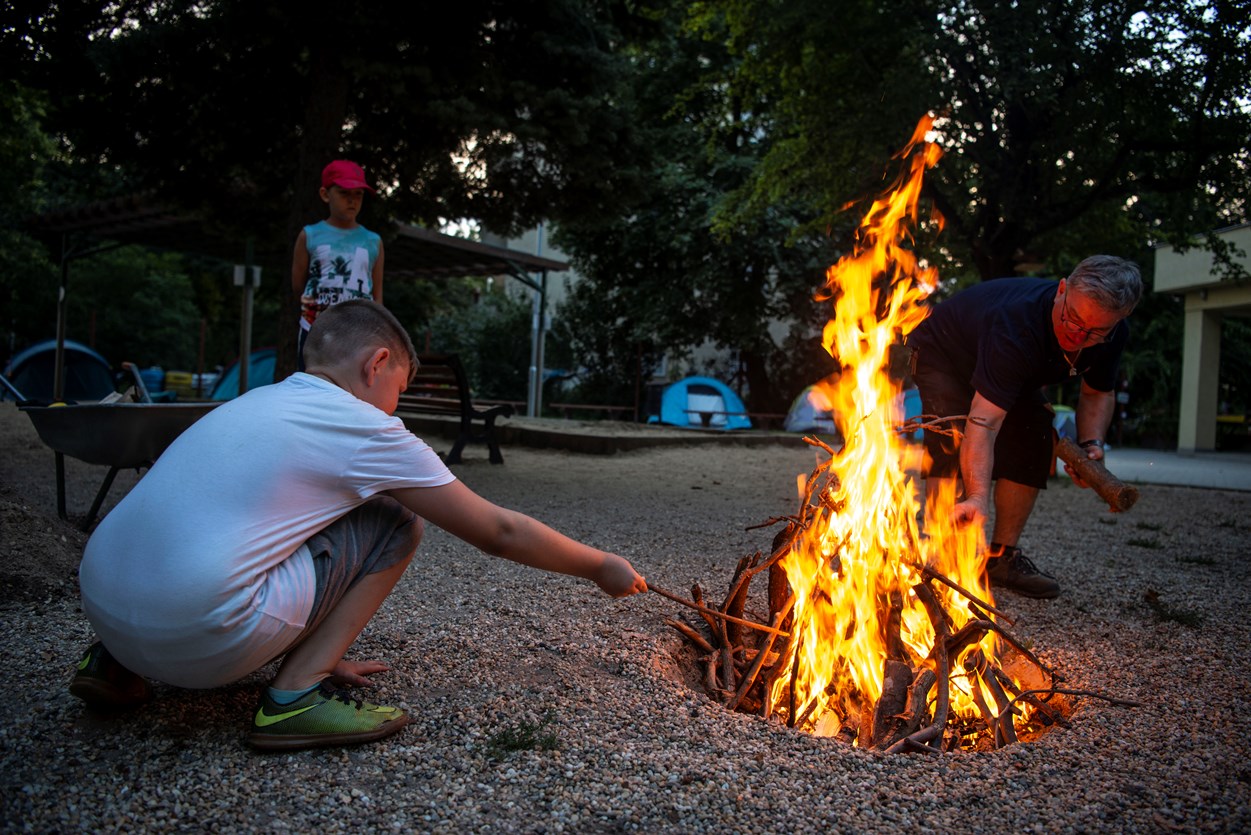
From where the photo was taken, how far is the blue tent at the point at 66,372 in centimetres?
1758

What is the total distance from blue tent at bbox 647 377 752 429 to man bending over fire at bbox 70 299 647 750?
16292mm

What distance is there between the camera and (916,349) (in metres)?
4.47

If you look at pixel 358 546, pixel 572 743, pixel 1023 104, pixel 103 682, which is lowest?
pixel 572 743

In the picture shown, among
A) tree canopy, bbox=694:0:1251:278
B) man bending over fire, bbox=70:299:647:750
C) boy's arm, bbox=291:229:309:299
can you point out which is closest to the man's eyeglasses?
man bending over fire, bbox=70:299:647:750

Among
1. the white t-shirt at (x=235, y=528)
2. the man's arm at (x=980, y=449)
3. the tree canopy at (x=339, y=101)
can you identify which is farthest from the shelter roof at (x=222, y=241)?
the white t-shirt at (x=235, y=528)

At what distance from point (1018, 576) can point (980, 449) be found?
3.60 ft

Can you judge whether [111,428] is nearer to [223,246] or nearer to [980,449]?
[980,449]

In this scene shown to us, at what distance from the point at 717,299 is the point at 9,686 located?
56.9 ft

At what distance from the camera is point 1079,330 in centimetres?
362


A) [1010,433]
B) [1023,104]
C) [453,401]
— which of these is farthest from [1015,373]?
[1023,104]

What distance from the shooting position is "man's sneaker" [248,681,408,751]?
2.26 meters

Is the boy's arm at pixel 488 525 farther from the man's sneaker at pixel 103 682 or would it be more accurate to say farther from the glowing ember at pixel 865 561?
the glowing ember at pixel 865 561

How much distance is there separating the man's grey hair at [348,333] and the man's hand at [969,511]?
212cm

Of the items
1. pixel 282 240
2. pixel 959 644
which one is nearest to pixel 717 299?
pixel 282 240
